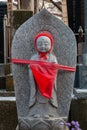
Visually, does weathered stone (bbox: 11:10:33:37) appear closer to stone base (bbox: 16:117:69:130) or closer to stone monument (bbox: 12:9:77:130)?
stone monument (bbox: 12:9:77:130)

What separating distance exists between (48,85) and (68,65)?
0.39 meters

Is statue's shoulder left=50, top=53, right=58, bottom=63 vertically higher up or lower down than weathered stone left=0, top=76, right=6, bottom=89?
higher up

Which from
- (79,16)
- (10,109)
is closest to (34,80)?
(10,109)

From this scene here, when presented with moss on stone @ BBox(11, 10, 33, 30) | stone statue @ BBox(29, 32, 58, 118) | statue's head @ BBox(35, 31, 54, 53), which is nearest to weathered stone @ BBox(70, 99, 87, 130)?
stone statue @ BBox(29, 32, 58, 118)

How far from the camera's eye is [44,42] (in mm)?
4449

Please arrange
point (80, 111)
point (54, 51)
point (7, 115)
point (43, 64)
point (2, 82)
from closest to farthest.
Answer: point (43, 64), point (54, 51), point (80, 111), point (7, 115), point (2, 82)

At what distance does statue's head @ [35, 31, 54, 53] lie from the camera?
4.45 m

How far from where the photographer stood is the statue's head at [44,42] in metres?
4.45

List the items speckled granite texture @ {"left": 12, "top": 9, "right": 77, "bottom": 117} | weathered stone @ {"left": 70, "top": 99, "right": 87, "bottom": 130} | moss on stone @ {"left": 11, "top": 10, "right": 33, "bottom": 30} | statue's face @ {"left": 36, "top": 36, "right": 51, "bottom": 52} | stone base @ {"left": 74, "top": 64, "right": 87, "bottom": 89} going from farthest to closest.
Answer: moss on stone @ {"left": 11, "top": 10, "right": 33, "bottom": 30} → stone base @ {"left": 74, "top": 64, "right": 87, "bottom": 89} → weathered stone @ {"left": 70, "top": 99, "right": 87, "bottom": 130} → speckled granite texture @ {"left": 12, "top": 9, "right": 77, "bottom": 117} → statue's face @ {"left": 36, "top": 36, "right": 51, "bottom": 52}

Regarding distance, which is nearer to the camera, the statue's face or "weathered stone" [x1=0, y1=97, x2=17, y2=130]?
the statue's face

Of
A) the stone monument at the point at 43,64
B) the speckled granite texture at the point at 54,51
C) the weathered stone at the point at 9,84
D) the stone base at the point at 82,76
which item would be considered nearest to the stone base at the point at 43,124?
the stone monument at the point at 43,64

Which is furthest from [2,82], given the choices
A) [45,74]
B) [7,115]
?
[45,74]

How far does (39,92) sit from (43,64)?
1.12 ft

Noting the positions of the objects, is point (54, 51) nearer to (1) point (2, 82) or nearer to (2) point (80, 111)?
(2) point (80, 111)
